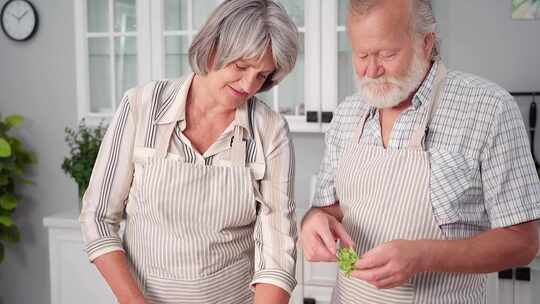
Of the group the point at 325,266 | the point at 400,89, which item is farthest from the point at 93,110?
the point at 400,89

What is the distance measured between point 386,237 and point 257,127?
1.35 feet

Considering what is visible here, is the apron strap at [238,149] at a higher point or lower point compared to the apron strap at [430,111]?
lower

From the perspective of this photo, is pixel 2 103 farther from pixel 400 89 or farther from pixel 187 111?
pixel 400 89

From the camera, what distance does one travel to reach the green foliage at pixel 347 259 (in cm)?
141

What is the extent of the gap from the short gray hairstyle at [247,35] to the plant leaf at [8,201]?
94.7 inches

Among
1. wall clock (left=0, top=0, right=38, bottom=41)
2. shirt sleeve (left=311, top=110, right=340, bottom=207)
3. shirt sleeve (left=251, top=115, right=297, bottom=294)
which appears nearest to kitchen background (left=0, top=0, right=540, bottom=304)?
wall clock (left=0, top=0, right=38, bottom=41)

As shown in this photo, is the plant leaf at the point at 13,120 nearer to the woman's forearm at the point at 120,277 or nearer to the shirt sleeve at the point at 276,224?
the woman's forearm at the point at 120,277

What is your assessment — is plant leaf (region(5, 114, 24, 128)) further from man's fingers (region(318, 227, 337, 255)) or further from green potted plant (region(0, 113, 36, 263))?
man's fingers (region(318, 227, 337, 255))

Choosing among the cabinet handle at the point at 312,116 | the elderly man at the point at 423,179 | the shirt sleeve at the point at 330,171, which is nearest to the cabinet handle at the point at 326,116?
the cabinet handle at the point at 312,116

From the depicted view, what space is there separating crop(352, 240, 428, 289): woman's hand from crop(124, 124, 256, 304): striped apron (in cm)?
35

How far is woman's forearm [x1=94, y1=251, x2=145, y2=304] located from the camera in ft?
4.93

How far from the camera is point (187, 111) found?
1621 millimetres

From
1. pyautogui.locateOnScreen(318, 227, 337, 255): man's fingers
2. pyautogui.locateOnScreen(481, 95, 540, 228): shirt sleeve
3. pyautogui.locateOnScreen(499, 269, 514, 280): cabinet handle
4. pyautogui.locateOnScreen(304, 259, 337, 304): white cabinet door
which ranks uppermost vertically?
pyautogui.locateOnScreen(481, 95, 540, 228): shirt sleeve

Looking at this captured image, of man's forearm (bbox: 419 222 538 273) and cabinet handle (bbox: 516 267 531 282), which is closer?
man's forearm (bbox: 419 222 538 273)
